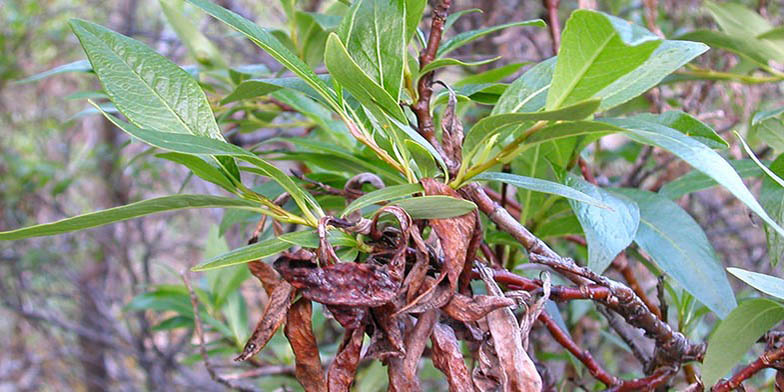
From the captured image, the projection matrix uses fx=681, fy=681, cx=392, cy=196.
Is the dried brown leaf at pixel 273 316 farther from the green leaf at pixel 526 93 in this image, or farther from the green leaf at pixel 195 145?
the green leaf at pixel 526 93

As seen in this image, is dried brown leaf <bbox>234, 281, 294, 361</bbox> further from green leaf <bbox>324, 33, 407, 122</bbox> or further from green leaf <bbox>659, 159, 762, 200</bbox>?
green leaf <bbox>659, 159, 762, 200</bbox>

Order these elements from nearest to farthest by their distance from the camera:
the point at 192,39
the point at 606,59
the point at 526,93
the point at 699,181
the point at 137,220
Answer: the point at 606,59 → the point at 526,93 → the point at 699,181 → the point at 192,39 → the point at 137,220

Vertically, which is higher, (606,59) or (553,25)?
(606,59)

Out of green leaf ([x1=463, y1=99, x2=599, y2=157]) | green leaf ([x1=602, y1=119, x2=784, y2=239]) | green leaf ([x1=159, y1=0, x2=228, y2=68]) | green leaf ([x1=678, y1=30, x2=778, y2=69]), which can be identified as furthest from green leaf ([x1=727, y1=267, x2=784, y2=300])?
green leaf ([x1=159, y1=0, x2=228, y2=68])

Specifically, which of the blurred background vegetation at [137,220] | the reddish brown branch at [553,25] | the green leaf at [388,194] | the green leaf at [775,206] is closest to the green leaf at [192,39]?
the blurred background vegetation at [137,220]

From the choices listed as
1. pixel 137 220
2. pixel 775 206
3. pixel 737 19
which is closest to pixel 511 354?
pixel 775 206

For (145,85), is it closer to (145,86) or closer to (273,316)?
(145,86)

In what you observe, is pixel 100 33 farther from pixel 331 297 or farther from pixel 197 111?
pixel 331 297
